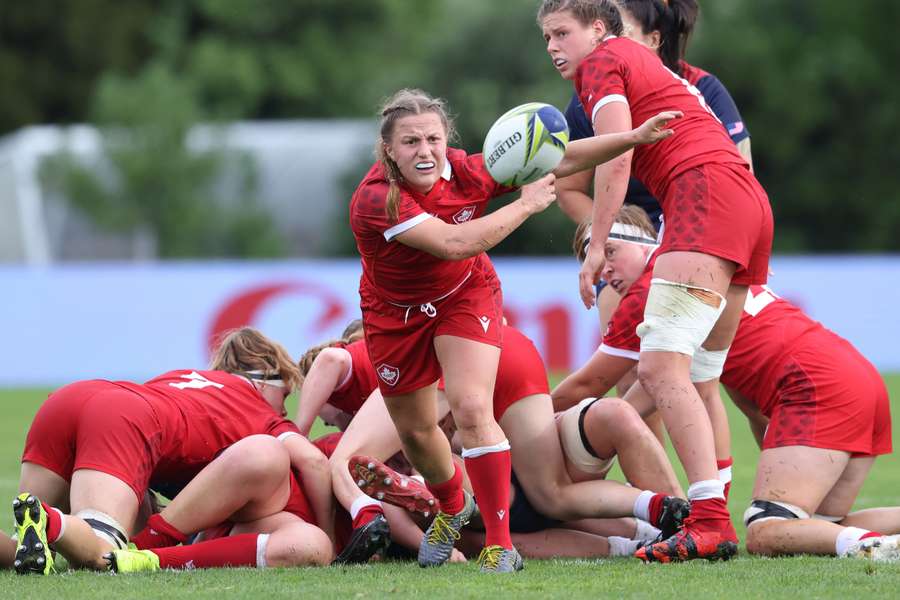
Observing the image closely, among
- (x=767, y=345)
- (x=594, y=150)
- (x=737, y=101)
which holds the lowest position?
(x=767, y=345)

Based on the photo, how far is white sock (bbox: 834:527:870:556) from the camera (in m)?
4.97

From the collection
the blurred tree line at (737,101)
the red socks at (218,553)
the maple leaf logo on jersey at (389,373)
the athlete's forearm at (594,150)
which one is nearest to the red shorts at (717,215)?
the athlete's forearm at (594,150)

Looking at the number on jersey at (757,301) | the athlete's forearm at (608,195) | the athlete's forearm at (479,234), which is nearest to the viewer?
the athlete's forearm at (479,234)

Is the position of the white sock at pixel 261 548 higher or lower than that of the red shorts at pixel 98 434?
lower

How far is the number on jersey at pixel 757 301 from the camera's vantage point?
227 inches

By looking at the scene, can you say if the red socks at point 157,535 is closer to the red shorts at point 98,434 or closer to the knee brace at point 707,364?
the red shorts at point 98,434

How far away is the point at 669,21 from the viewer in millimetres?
6172

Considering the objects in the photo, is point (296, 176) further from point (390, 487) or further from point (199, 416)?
point (390, 487)

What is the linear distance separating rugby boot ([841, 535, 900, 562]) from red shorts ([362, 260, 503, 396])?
4.91 feet

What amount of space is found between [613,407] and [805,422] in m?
0.76

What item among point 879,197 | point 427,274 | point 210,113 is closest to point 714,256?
point 427,274

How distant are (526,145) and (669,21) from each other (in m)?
1.66

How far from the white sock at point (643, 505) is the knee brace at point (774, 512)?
0.40m

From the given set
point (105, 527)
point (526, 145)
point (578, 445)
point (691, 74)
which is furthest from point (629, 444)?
point (691, 74)
